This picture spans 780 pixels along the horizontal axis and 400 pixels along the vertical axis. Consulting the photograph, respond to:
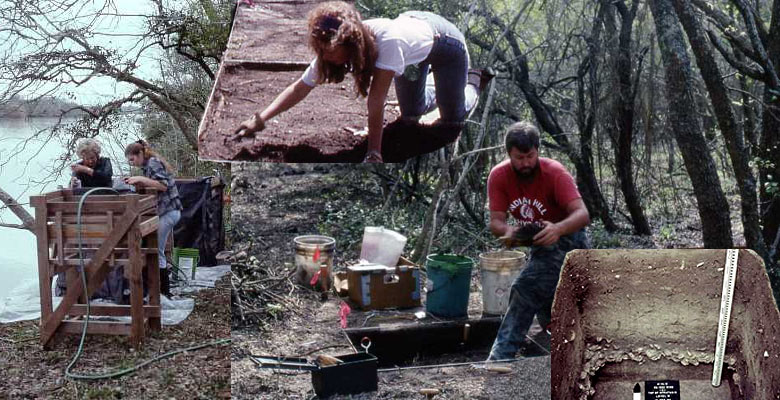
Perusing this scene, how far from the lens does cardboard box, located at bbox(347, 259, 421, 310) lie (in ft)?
11.6

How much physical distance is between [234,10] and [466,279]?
1568 millimetres

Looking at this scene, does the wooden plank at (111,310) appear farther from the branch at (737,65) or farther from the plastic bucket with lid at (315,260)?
the branch at (737,65)

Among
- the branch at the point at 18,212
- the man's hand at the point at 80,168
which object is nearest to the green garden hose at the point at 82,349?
the man's hand at the point at 80,168

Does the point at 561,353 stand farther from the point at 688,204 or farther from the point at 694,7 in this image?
the point at 694,7

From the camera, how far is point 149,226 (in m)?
5.72

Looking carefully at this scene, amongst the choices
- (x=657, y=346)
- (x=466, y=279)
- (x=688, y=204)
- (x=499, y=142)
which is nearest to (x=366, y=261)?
(x=466, y=279)

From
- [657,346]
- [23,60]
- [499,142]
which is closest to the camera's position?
[657,346]

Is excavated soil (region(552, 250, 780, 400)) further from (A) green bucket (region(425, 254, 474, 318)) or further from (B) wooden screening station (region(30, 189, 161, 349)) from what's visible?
(B) wooden screening station (region(30, 189, 161, 349))

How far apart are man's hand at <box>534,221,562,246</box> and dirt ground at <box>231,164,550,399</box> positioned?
0.33 metres

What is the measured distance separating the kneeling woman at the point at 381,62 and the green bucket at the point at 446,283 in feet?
Answer: 1.69

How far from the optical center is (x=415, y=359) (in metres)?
3.69

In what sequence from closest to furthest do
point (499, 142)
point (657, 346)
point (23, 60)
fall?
point (657, 346) < point (499, 142) < point (23, 60)

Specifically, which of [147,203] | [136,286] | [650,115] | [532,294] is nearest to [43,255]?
[136,286]

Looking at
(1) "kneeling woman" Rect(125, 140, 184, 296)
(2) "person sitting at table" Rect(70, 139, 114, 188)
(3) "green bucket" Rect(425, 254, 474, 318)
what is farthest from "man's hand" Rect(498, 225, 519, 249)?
(2) "person sitting at table" Rect(70, 139, 114, 188)
